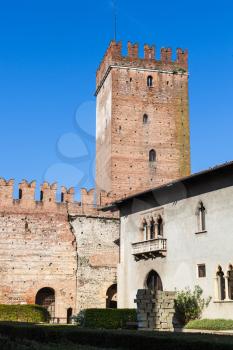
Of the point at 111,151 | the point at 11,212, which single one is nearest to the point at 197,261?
the point at 11,212

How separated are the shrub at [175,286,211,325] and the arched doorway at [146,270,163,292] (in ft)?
9.81

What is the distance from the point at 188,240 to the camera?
2327 cm

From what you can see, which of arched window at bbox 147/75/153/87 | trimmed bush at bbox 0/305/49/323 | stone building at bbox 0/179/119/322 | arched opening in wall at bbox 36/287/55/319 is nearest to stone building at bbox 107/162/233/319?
stone building at bbox 0/179/119/322

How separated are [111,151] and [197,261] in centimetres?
1716

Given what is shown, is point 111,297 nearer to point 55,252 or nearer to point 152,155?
point 55,252

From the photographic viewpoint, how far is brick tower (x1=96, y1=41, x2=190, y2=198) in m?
38.5

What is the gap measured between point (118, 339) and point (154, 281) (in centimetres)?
1311

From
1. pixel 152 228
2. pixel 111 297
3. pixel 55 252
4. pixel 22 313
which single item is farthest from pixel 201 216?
pixel 111 297

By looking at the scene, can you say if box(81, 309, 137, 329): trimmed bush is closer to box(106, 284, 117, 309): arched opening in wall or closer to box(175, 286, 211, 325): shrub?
box(175, 286, 211, 325): shrub

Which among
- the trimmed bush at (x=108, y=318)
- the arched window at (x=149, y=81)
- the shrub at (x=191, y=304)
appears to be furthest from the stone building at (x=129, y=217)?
the trimmed bush at (x=108, y=318)

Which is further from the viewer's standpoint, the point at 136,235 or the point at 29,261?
the point at 29,261

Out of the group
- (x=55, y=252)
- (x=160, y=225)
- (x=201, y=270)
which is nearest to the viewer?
(x=201, y=270)

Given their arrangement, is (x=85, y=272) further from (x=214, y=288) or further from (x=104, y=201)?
(x=214, y=288)

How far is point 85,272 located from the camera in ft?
105
